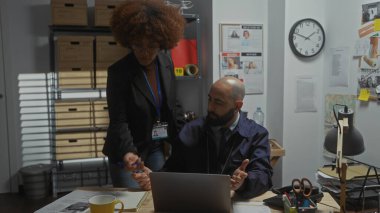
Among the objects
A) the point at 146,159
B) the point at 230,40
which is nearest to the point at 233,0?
the point at 230,40

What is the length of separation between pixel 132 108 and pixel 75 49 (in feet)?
5.50

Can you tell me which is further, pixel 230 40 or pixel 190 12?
pixel 190 12

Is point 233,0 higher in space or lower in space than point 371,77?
higher

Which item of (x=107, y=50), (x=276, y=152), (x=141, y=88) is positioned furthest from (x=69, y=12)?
(x=276, y=152)

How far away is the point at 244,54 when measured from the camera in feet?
10.5

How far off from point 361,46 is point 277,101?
84 cm

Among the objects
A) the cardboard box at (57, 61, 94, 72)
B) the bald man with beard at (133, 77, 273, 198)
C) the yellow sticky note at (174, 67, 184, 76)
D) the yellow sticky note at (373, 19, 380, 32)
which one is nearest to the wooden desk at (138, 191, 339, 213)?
the bald man with beard at (133, 77, 273, 198)

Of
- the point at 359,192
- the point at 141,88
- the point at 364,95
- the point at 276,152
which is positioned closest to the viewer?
the point at 359,192

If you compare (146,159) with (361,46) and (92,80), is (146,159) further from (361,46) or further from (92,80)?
(361,46)

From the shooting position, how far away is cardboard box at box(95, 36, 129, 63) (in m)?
3.24

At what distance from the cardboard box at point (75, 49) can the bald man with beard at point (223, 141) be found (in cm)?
182

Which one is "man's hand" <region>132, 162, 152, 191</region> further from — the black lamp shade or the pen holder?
the black lamp shade

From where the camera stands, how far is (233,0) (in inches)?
125

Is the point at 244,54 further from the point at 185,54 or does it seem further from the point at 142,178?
the point at 142,178
